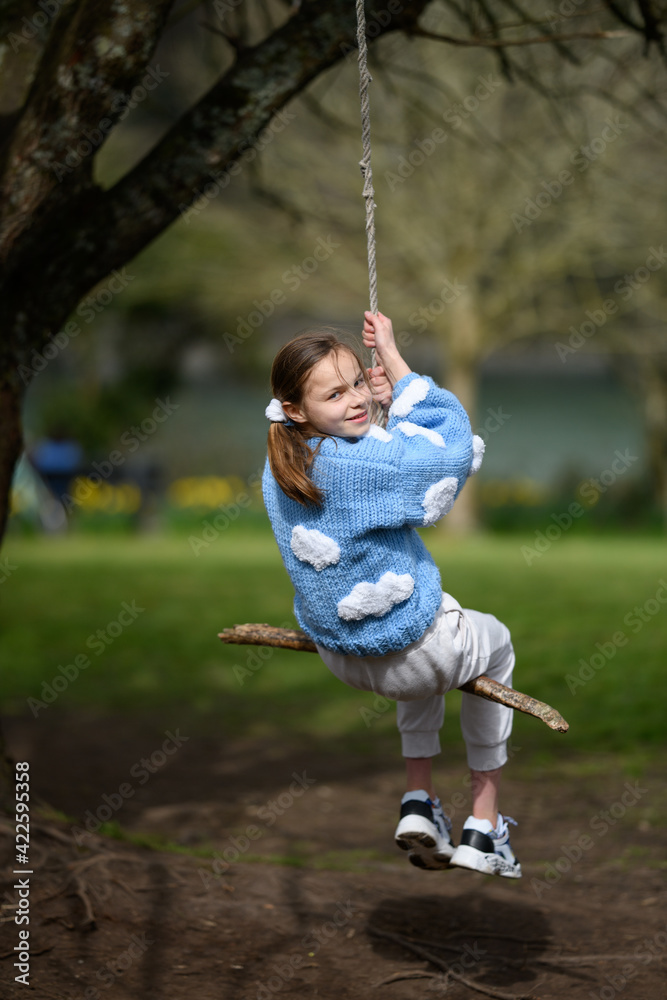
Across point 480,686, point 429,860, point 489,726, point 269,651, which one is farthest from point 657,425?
point 480,686

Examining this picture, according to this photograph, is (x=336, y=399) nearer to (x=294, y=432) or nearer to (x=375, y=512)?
(x=294, y=432)

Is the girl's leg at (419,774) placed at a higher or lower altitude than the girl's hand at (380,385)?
lower

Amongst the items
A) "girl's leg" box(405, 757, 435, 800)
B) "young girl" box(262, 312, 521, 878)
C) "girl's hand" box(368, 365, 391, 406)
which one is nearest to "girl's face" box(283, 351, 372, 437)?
"young girl" box(262, 312, 521, 878)

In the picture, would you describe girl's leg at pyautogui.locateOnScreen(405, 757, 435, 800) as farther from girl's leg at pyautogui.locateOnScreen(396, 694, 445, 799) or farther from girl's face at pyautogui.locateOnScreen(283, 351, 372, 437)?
girl's face at pyautogui.locateOnScreen(283, 351, 372, 437)

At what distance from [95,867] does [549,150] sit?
11.2 m

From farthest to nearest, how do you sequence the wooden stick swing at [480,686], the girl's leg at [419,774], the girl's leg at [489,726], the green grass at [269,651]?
the green grass at [269,651] < the girl's leg at [419,774] < the girl's leg at [489,726] < the wooden stick swing at [480,686]

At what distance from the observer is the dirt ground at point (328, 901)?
320 centimetres

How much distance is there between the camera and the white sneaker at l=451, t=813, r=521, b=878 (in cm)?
287

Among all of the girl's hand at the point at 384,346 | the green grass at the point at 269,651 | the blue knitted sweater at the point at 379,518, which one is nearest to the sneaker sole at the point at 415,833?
the blue knitted sweater at the point at 379,518

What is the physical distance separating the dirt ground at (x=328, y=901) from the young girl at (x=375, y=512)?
24.7 inches

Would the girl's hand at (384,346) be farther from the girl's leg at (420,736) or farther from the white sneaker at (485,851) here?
the white sneaker at (485,851)

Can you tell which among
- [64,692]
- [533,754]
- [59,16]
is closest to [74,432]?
[64,692]

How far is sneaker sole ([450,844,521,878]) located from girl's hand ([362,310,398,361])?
1342mm

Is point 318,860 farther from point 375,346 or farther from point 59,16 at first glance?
point 59,16
